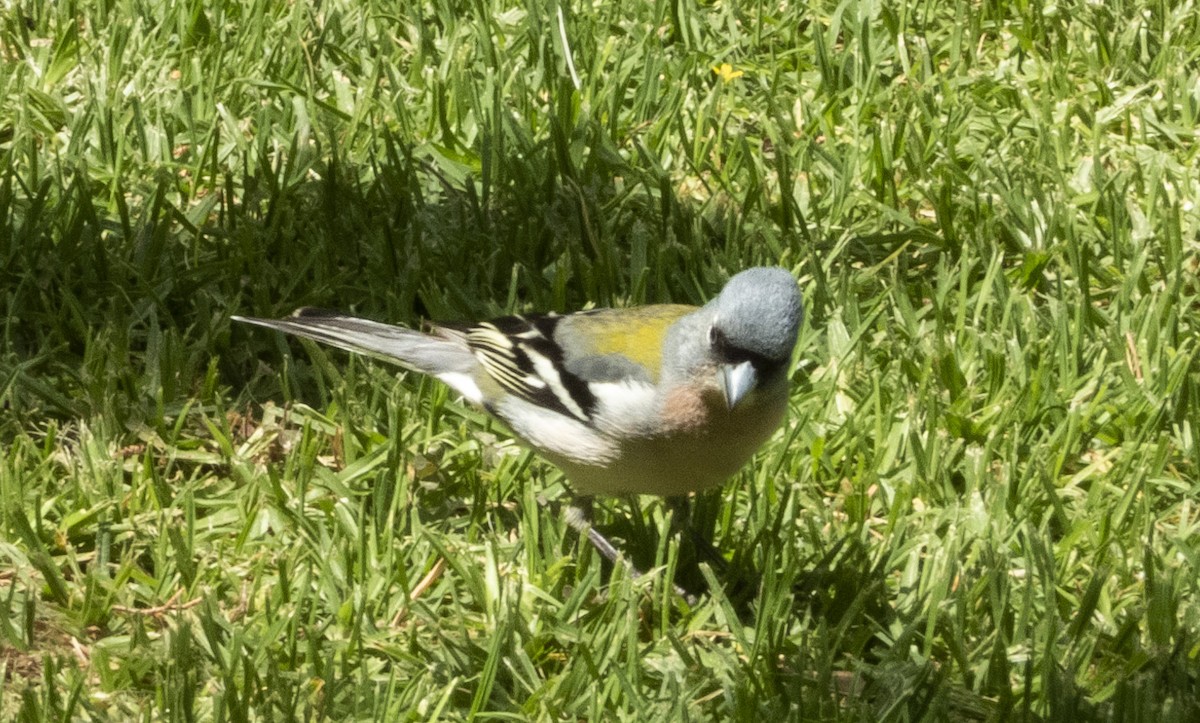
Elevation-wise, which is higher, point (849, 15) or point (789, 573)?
point (849, 15)

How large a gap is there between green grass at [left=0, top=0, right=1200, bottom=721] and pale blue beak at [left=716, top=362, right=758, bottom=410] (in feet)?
1.54

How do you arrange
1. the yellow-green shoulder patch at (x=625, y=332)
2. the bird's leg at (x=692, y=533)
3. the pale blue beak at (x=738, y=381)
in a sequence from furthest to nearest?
the bird's leg at (x=692, y=533), the yellow-green shoulder patch at (x=625, y=332), the pale blue beak at (x=738, y=381)

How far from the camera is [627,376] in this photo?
4328 mm

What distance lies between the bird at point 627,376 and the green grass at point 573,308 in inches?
8.4

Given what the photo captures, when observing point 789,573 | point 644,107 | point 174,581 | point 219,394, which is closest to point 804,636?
point 789,573

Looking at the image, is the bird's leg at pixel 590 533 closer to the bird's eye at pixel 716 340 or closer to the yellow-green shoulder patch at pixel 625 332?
the yellow-green shoulder patch at pixel 625 332

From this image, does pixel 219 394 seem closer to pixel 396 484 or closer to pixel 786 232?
pixel 396 484

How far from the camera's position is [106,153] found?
5.91 meters

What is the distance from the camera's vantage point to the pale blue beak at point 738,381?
3.93 meters

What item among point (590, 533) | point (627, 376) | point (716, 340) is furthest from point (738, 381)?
point (590, 533)

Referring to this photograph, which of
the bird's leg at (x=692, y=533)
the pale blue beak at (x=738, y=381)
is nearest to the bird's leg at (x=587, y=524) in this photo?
the bird's leg at (x=692, y=533)

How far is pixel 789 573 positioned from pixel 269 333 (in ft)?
6.77

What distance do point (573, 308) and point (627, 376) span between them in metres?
1.27

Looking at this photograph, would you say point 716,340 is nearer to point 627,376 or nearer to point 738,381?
point 738,381
